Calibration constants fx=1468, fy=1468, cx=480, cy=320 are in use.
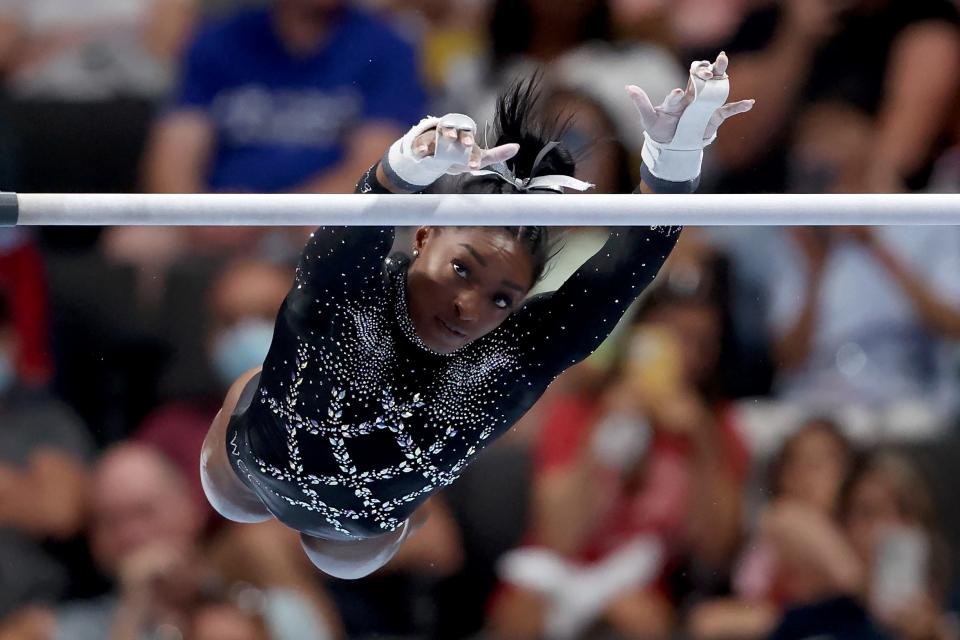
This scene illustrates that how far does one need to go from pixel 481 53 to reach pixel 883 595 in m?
2.29

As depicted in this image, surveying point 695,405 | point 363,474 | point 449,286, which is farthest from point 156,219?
→ point 695,405

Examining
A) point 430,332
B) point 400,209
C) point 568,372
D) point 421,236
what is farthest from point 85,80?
point 400,209

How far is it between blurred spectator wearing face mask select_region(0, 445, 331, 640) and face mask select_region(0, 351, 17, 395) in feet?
1.23

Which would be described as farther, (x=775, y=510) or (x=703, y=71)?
(x=775, y=510)

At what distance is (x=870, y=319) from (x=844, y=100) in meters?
0.74

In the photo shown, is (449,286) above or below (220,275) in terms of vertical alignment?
above

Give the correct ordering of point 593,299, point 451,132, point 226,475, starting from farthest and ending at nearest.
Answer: point 226,475, point 593,299, point 451,132

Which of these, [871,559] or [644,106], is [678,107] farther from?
[871,559]

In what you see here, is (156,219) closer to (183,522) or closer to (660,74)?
(183,522)

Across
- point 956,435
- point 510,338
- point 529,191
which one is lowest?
point 956,435

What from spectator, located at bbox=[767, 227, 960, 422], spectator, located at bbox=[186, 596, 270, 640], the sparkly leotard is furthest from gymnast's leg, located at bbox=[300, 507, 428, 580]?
spectator, located at bbox=[767, 227, 960, 422]

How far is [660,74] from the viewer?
4812 mm

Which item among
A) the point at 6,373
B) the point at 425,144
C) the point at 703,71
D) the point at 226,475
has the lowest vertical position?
the point at 6,373

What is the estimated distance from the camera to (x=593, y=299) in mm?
2859
